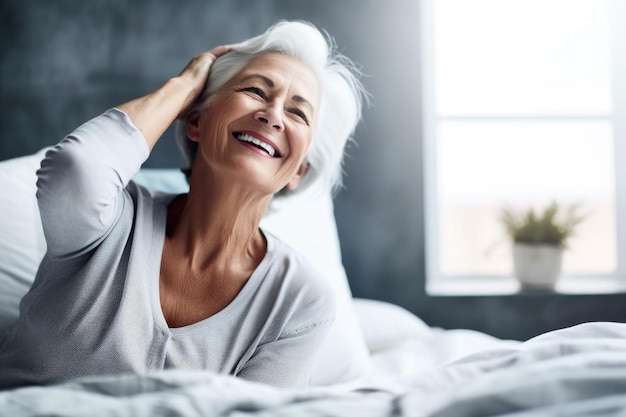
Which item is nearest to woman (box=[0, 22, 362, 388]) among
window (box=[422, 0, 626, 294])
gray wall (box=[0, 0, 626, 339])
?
gray wall (box=[0, 0, 626, 339])

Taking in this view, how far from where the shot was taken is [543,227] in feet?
8.39

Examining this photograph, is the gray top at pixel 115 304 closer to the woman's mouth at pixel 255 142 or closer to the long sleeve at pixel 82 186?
the long sleeve at pixel 82 186

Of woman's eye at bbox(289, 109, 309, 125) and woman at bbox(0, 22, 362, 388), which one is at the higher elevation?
woman's eye at bbox(289, 109, 309, 125)

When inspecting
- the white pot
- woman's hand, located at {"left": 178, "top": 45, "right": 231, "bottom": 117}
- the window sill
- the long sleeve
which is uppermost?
woman's hand, located at {"left": 178, "top": 45, "right": 231, "bottom": 117}

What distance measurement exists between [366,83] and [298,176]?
3.94 ft

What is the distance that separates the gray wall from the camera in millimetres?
2391

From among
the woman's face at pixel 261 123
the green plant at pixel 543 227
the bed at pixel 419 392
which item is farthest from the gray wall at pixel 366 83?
the bed at pixel 419 392

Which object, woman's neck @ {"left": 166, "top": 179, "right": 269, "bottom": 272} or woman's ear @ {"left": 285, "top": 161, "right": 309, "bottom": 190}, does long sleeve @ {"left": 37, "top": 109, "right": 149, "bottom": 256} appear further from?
woman's ear @ {"left": 285, "top": 161, "right": 309, "bottom": 190}

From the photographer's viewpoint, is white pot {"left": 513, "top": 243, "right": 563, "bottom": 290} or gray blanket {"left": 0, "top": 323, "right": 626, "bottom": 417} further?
white pot {"left": 513, "top": 243, "right": 563, "bottom": 290}

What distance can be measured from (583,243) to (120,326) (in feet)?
7.92

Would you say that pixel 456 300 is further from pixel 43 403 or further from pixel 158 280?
pixel 43 403

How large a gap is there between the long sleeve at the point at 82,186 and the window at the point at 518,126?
1.97 m

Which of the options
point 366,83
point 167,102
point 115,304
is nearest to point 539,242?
point 366,83

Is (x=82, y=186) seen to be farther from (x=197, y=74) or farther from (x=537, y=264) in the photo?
(x=537, y=264)
